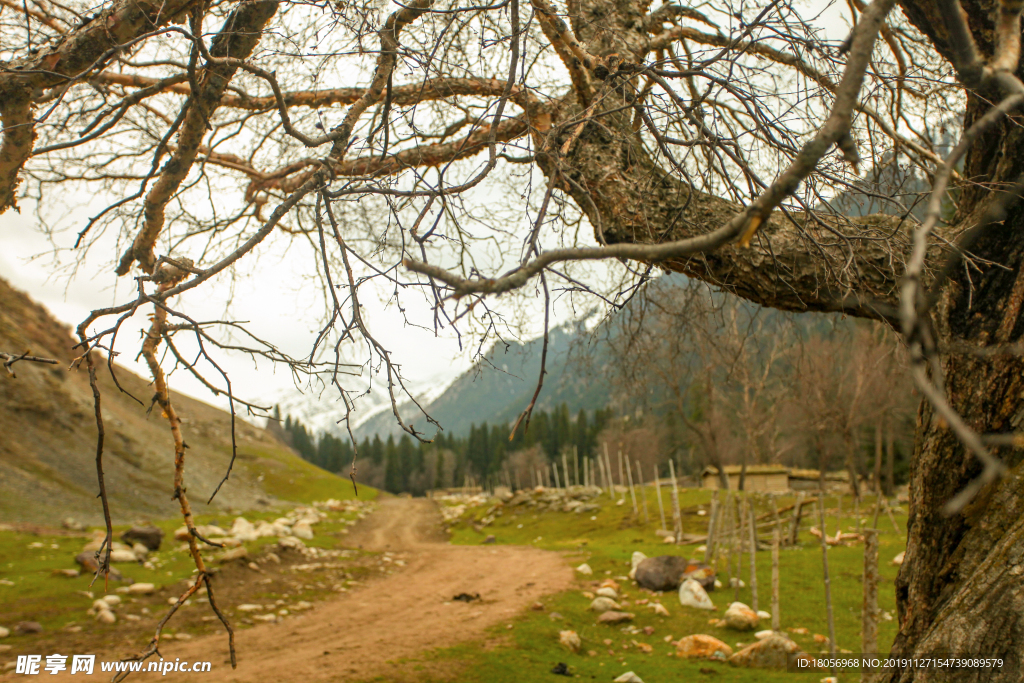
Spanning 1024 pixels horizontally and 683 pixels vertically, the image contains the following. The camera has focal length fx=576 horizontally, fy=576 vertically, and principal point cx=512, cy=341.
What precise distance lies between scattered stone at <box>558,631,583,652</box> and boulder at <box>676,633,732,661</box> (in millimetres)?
1042

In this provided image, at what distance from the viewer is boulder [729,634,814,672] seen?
543 cm

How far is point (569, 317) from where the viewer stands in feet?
13.0

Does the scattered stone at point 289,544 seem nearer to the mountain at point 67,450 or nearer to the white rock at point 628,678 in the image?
the mountain at point 67,450

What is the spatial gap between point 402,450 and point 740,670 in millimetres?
73069

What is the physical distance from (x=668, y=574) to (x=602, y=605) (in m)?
1.77

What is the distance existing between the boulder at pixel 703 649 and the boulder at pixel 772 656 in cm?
18

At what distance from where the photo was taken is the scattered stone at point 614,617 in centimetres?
743

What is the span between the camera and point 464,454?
251 ft

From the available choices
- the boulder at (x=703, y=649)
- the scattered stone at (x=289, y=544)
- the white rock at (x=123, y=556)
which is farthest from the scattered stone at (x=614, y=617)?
the white rock at (x=123, y=556)

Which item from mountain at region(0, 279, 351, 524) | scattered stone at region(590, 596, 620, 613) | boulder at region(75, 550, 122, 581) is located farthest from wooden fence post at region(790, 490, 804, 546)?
mountain at region(0, 279, 351, 524)

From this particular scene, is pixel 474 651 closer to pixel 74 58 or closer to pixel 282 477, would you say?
pixel 74 58

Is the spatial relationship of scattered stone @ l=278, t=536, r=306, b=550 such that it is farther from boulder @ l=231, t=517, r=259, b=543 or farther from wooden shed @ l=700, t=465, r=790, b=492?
wooden shed @ l=700, t=465, r=790, b=492

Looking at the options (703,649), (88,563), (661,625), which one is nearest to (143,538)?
(88,563)

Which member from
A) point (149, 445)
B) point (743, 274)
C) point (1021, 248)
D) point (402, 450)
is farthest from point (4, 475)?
point (402, 450)
